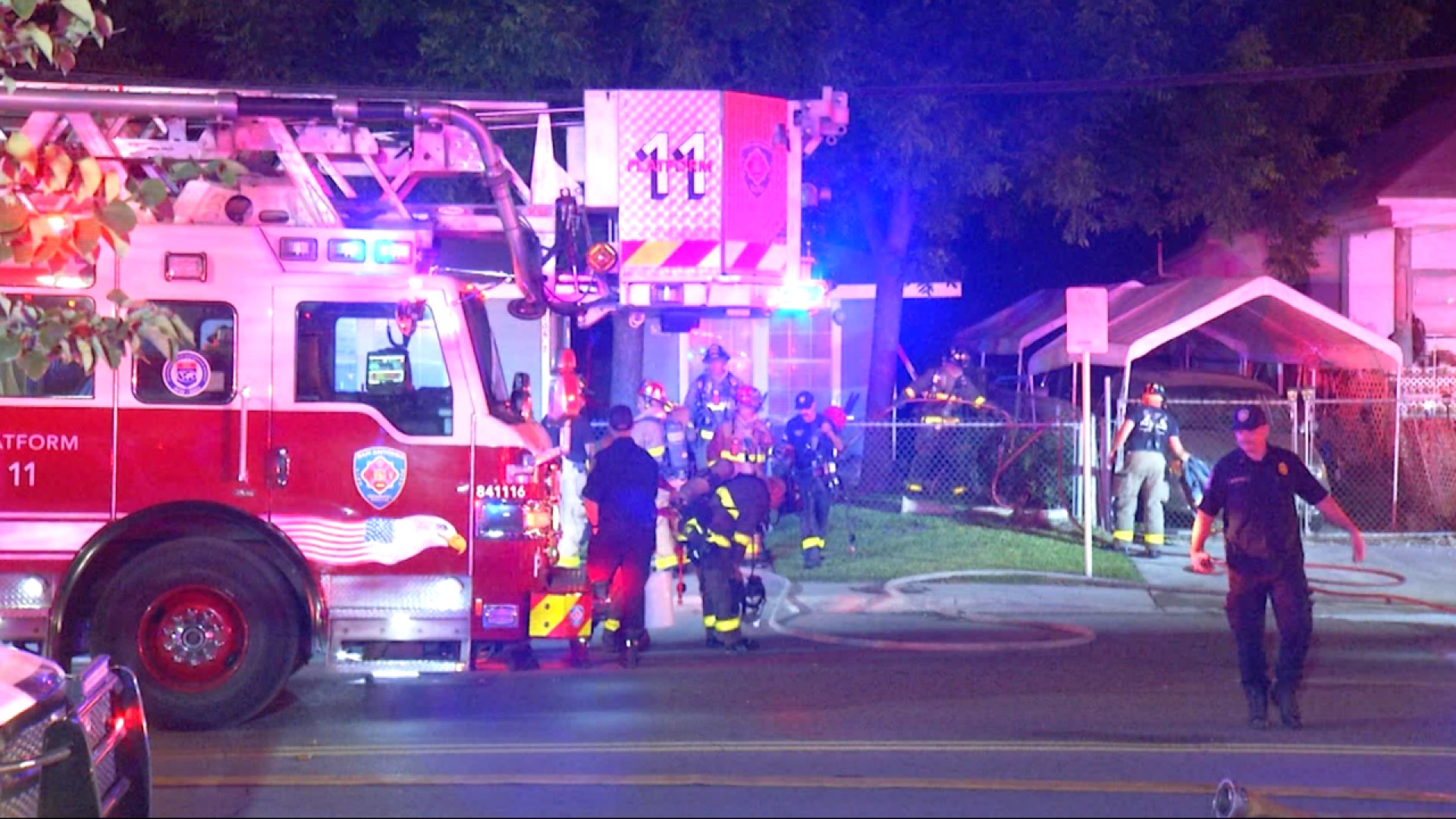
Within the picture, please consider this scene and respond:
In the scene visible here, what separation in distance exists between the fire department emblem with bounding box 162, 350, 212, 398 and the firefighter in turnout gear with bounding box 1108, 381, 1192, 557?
32.6 feet

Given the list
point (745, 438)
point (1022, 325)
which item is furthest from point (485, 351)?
point (1022, 325)

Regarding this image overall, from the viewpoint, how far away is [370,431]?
28.4 feet

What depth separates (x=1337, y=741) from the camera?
27.3 feet

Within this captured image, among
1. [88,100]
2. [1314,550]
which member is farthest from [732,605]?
[1314,550]

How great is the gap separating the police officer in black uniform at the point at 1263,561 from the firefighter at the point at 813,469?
651 centimetres

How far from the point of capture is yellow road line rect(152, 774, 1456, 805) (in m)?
7.09

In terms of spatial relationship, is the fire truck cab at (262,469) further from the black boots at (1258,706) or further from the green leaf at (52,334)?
the black boots at (1258,706)

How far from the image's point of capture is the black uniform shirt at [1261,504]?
8688 mm

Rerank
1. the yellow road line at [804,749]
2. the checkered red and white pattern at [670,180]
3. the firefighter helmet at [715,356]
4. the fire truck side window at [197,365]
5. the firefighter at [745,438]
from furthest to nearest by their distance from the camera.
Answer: the firefighter helmet at [715,356]
the firefighter at [745,438]
the checkered red and white pattern at [670,180]
the fire truck side window at [197,365]
the yellow road line at [804,749]

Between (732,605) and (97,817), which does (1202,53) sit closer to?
(732,605)

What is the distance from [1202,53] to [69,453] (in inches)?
579

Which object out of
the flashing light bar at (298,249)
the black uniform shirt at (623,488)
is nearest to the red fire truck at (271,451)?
the flashing light bar at (298,249)

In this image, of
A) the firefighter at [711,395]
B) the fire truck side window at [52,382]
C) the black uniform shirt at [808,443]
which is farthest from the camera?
the firefighter at [711,395]

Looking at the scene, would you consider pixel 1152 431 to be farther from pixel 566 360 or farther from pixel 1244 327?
pixel 566 360
